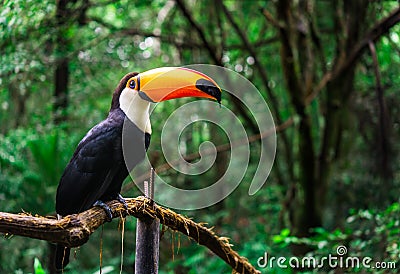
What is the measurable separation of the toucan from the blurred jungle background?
1121mm

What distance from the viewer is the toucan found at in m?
1.92

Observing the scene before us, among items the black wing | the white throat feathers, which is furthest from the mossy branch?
the white throat feathers

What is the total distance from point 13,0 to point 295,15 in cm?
212

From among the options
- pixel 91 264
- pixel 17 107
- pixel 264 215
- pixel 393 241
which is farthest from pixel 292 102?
pixel 17 107

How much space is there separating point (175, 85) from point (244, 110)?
249 centimetres

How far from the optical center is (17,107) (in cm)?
496

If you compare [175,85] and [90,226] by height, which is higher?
[175,85]

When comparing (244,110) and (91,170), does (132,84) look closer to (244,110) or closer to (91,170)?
(91,170)

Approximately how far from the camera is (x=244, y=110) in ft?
14.4

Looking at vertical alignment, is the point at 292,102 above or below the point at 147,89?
above

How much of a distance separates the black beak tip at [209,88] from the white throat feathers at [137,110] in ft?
0.95

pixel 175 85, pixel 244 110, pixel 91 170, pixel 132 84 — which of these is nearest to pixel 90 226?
pixel 91 170

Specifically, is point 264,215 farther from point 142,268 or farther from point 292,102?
point 142,268

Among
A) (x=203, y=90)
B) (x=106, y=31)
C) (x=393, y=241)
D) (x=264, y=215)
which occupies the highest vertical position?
(x=106, y=31)
